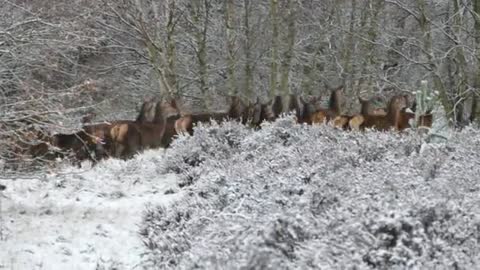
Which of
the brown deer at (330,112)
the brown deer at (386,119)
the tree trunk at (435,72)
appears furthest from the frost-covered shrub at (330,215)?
the brown deer at (330,112)

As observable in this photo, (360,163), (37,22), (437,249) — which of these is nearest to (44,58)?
(37,22)

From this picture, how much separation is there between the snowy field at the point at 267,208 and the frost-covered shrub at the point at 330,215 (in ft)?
0.04

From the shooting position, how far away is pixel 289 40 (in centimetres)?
2138

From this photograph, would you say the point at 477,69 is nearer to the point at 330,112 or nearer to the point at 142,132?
the point at 330,112

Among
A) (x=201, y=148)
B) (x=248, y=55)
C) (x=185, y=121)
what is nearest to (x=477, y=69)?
(x=185, y=121)

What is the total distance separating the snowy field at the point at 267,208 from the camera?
4.40 meters

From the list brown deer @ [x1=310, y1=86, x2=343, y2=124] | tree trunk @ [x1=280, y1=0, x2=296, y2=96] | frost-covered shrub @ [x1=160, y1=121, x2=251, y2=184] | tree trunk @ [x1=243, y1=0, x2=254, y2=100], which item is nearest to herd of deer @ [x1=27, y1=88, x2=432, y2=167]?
brown deer @ [x1=310, y1=86, x2=343, y2=124]

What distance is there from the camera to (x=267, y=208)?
5.39 m

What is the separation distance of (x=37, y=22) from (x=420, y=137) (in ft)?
19.7

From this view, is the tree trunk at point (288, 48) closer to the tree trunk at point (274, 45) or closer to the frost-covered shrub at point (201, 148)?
the tree trunk at point (274, 45)

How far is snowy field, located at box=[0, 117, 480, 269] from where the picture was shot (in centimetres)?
440

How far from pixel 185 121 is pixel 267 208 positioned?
31.4ft

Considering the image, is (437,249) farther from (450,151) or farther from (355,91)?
(355,91)

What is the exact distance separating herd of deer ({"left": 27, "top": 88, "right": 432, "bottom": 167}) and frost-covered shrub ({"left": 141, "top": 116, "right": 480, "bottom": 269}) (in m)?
4.42
